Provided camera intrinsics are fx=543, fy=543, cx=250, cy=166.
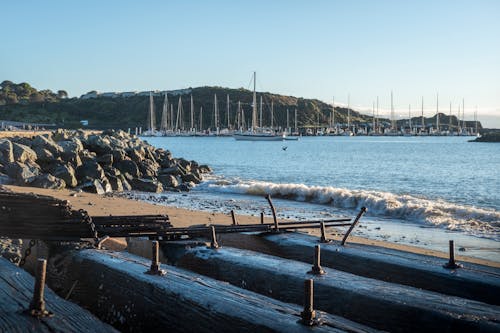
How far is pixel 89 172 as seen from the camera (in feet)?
65.7

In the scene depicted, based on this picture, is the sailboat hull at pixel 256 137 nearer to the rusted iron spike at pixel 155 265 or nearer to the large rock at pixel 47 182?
the large rock at pixel 47 182

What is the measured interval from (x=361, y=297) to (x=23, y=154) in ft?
64.4

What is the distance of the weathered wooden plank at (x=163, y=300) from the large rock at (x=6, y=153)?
1667 cm

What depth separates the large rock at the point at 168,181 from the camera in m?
23.0

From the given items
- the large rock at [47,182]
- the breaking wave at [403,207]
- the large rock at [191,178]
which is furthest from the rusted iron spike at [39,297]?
the large rock at [191,178]

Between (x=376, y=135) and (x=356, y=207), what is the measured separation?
168954mm

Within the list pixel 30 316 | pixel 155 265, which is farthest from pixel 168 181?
pixel 30 316

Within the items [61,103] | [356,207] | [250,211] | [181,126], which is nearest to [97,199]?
[250,211]

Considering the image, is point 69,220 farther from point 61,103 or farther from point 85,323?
point 61,103

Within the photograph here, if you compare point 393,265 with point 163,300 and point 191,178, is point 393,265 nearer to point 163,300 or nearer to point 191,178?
point 163,300

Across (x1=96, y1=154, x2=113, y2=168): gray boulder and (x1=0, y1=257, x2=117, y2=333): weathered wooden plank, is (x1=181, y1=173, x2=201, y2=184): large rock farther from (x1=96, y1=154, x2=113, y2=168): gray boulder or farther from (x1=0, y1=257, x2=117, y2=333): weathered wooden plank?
(x1=0, y1=257, x2=117, y2=333): weathered wooden plank

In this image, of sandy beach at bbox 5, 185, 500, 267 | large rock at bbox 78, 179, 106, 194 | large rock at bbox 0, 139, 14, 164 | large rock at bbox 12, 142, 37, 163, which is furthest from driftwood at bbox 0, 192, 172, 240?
large rock at bbox 12, 142, 37, 163

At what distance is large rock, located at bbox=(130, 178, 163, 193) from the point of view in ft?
68.5

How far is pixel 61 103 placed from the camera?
15112cm
